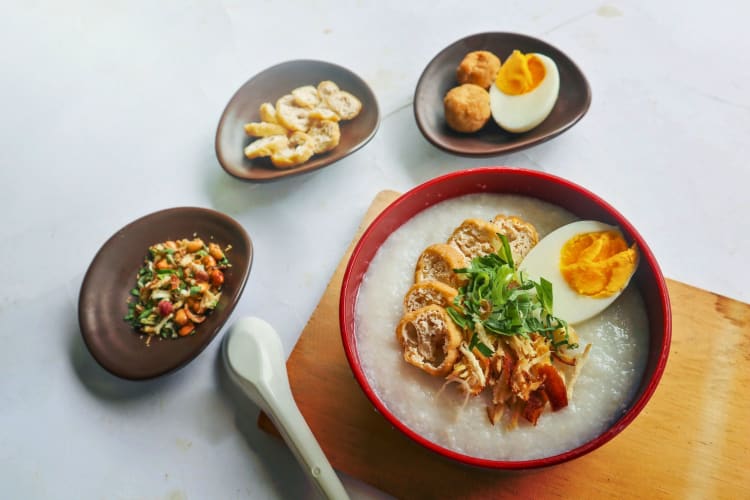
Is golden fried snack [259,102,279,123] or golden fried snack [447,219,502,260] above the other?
golden fried snack [259,102,279,123]

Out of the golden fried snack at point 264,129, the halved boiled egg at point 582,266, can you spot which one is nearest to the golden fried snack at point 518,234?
the halved boiled egg at point 582,266

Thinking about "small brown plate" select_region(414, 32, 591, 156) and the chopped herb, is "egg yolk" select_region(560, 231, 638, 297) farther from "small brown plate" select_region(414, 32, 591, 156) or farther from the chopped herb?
"small brown plate" select_region(414, 32, 591, 156)

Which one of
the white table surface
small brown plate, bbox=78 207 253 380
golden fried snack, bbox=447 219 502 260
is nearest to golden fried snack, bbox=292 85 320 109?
the white table surface

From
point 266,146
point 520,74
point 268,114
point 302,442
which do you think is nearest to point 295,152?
point 266,146

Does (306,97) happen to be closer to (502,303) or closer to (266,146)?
(266,146)

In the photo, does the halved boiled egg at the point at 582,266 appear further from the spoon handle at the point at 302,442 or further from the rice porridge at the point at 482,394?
the spoon handle at the point at 302,442
